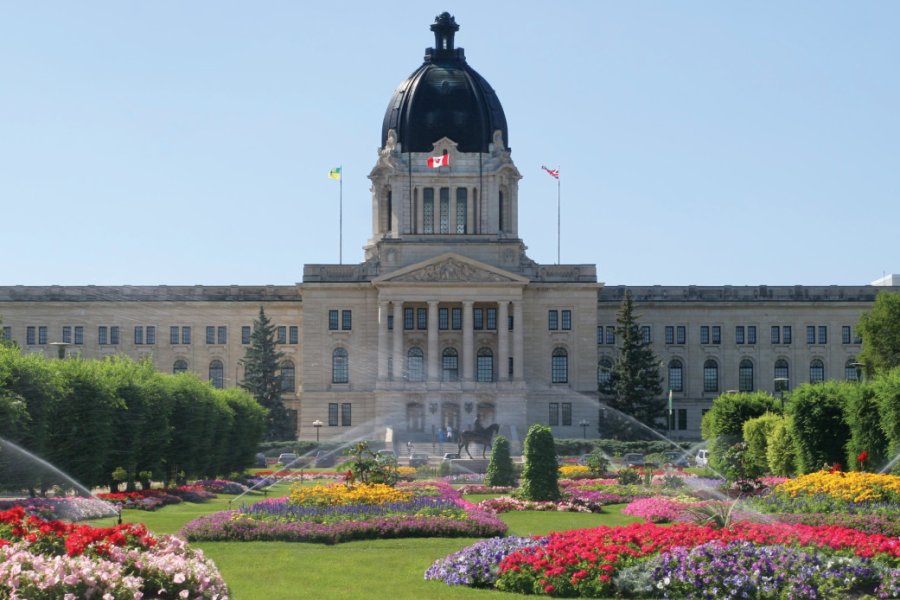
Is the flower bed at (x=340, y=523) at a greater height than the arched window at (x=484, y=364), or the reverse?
the arched window at (x=484, y=364)

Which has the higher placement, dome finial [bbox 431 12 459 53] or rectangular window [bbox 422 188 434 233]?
dome finial [bbox 431 12 459 53]

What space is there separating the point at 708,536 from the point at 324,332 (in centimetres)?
8872

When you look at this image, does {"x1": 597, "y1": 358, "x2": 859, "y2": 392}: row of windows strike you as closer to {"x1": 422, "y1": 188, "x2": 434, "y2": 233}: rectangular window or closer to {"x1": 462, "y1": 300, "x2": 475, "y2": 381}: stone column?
{"x1": 462, "y1": 300, "x2": 475, "y2": 381}: stone column

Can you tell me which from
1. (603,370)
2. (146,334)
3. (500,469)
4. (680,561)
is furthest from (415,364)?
(680,561)

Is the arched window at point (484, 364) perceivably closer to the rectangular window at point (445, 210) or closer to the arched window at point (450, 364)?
the arched window at point (450, 364)

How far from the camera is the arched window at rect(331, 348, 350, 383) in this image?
112812 millimetres

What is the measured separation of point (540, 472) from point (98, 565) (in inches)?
1111

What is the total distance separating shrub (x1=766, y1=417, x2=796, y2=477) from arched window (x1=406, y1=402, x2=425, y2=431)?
53341mm

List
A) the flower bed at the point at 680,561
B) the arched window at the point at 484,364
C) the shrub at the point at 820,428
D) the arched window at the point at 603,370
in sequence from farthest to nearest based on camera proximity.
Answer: the arched window at the point at 603,370 < the arched window at the point at 484,364 < the shrub at the point at 820,428 < the flower bed at the point at 680,561

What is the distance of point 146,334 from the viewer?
395 ft

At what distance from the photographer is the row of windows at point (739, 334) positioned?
398ft

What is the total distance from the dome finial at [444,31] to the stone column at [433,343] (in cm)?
2476

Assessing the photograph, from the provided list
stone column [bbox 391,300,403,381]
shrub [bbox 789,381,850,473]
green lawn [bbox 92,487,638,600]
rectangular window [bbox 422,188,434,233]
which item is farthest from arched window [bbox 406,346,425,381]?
green lawn [bbox 92,487,638,600]

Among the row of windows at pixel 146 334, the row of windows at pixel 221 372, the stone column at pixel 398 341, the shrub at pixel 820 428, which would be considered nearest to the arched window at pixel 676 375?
the stone column at pixel 398 341
